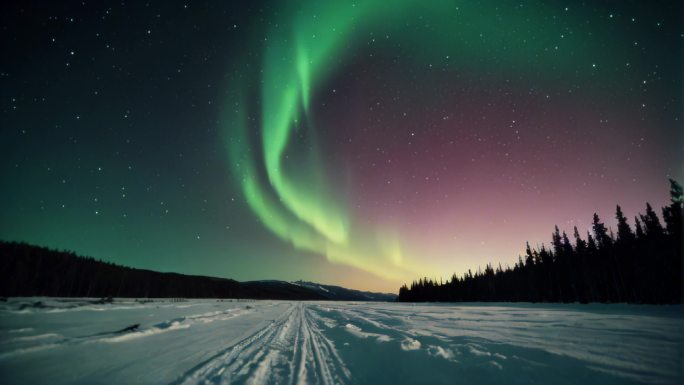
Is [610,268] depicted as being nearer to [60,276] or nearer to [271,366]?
[271,366]

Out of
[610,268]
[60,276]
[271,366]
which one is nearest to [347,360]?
[271,366]

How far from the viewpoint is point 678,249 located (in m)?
37.3

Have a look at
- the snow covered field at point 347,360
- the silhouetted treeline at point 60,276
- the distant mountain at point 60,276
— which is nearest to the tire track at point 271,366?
the snow covered field at point 347,360

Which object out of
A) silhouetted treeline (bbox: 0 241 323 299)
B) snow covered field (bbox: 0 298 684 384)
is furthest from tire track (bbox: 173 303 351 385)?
silhouetted treeline (bbox: 0 241 323 299)

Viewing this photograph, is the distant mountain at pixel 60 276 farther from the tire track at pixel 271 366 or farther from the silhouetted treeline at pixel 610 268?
the silhouetted treeline at pixel 610 268

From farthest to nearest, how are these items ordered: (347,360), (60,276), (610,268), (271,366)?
1. (60,276)
2. (610,268)
3. (347,360)
4. (271,366)

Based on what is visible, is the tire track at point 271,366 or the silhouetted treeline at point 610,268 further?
the silhouetted treeline at point 610,268

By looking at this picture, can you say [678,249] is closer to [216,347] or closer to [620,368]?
[620,368]

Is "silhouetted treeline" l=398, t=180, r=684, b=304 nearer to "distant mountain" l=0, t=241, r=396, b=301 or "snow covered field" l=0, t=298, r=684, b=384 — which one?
"snow covered field" l=0, t=298, r=684, b=384

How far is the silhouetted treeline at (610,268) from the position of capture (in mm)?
39000

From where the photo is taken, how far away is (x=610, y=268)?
157 ft

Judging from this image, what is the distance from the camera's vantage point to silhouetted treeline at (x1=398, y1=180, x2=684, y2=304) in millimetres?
39000

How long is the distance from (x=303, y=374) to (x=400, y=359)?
2.28m

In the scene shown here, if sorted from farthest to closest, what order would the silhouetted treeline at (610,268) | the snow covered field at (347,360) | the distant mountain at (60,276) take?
1. the distant mountain at (60,276)
2. the silhouetted treeline at (610,268)
3. the snow covered field at (347,360)
